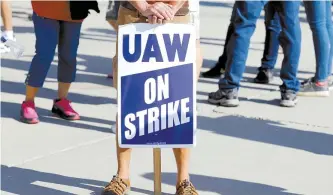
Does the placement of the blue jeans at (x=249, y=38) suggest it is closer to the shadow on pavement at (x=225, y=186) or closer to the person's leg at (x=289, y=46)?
the person's leg at (x=289, y=46)

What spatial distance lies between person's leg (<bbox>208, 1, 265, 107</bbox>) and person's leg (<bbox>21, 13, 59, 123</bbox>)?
1496mm

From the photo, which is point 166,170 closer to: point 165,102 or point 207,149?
point 207,149

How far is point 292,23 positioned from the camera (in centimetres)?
620

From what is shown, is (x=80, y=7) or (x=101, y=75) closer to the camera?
(x=80, y=7)

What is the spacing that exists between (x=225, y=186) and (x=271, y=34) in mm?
2843

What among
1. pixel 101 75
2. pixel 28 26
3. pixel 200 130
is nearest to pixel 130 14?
pixel 200 130

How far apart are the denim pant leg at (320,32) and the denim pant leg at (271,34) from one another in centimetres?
45

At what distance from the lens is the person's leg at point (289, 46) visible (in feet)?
20.2

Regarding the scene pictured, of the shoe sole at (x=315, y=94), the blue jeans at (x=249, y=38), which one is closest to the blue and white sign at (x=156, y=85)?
the blue jeans at (x=249, y=38)

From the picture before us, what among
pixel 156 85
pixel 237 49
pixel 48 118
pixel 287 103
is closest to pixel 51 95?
pixel 48 118

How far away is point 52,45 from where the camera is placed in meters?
5.61

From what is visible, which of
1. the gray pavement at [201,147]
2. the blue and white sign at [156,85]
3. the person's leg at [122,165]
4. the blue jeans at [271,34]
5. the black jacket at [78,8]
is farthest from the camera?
the blue jeans at [271,34]

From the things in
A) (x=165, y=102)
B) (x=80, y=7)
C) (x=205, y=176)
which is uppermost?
(x=80, y=7)

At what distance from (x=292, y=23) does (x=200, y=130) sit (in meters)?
1.33
